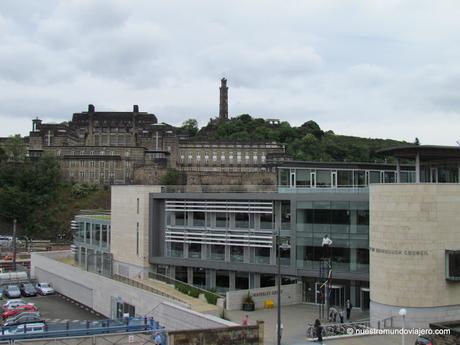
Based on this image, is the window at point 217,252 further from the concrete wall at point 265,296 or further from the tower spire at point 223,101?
the tower spire at point 223,101

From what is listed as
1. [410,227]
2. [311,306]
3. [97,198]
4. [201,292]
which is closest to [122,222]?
[201,292]

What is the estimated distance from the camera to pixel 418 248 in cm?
3120

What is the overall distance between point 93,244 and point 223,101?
12928 centimetres

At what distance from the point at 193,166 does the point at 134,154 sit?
1387 centimetres

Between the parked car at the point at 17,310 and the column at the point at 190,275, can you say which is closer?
the parked car at the point at 17,310

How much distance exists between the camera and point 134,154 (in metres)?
121

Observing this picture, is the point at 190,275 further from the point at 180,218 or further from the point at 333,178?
the point at 333,178

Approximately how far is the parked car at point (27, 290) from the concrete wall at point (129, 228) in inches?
402

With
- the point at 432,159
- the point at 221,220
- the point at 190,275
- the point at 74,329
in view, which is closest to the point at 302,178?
the point at 221,220

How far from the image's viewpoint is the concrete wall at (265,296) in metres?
37.0

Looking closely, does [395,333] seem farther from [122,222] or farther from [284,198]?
[122,222]

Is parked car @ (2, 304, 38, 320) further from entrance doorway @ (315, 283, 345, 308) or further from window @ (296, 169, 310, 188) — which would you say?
window @ (296, 169, 310, 188)

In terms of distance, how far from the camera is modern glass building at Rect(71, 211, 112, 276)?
5184cm

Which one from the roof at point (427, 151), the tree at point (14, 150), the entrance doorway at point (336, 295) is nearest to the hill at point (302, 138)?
the tree at point (14, 150)
